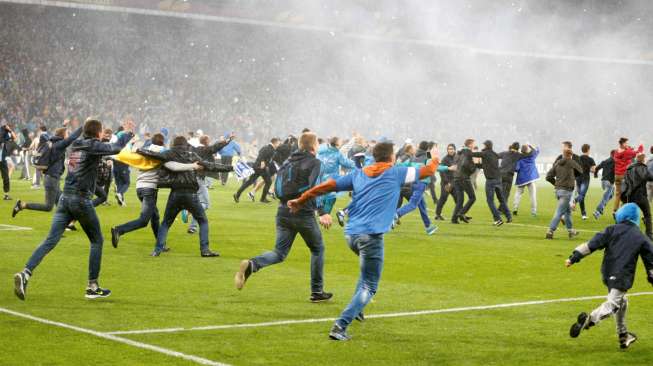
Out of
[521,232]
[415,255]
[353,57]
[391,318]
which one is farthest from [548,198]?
[353,57]

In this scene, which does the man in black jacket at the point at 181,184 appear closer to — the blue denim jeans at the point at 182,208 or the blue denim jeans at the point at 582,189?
the blue denim jeans at the point at 182,208

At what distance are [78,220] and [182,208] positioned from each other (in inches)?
152

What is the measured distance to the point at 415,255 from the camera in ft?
50.3

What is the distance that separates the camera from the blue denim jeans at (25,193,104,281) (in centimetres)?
1014

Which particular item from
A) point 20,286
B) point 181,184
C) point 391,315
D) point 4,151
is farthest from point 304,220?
point 4,151

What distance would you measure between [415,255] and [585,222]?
884 centimetres

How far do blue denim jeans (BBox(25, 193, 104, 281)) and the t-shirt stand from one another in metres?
3.17

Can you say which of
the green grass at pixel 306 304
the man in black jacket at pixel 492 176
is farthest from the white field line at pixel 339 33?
the green grass at pixel 306 304

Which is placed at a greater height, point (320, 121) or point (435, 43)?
point (435, 43)

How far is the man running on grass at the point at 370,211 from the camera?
27.3 feet

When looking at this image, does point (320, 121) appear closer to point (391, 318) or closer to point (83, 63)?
point (83, 63)

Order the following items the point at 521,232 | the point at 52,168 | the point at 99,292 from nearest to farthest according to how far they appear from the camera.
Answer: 1. the point at 99,292
2. the point at 52,168
3. the point at 521,232

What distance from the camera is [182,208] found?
1407 centimetres

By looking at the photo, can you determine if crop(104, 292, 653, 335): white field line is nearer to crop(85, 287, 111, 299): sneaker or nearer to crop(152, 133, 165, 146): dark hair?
crop(85, 287, 111, 299): sneaker
